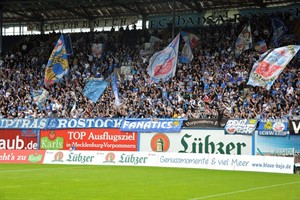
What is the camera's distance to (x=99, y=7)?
186ft

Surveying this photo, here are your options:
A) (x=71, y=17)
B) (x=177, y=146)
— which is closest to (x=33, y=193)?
→ (x=177, y=146)

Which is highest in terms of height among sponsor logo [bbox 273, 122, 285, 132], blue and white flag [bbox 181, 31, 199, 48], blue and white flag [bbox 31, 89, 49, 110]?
blue and white flag [bbox 181, 31, 199, 48]

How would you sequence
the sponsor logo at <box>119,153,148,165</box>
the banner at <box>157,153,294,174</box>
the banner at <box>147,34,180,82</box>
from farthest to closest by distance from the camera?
the banner at <box>147,34,180,82</box> < the sponsor logo at <box>119,153,148,165</box> < the banner at <box>157,153,294,174</box>

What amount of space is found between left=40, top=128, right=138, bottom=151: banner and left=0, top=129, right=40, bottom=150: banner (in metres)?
0.68

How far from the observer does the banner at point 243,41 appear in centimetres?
4381

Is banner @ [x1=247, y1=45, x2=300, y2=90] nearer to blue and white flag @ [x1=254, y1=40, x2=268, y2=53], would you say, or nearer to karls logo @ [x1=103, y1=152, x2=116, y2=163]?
blue and white flag @ [x1=254, y1=40, x2=268, y2=53]

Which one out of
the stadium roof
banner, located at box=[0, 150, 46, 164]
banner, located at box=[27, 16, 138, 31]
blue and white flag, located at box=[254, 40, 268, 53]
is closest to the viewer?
banner, located at box=[0, 150, 46, 164]

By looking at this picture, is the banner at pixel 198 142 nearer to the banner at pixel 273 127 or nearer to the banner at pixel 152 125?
the banner at pixel 152 125

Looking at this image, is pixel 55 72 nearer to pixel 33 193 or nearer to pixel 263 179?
pixel 263 179

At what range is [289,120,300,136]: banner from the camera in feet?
116

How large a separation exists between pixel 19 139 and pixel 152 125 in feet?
36.9

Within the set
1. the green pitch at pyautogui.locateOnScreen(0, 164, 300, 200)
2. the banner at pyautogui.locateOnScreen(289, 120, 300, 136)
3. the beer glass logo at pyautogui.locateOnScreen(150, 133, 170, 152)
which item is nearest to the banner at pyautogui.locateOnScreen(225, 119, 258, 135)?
the banner at pyautogui.locateOnScreen(289, 120, 300, 136)

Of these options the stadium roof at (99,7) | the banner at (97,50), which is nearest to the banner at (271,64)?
the stadium roof at (99,7)

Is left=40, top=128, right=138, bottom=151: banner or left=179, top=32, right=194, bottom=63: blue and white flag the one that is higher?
left=179, top=32, right=194, bottom=63: blue and white flag
